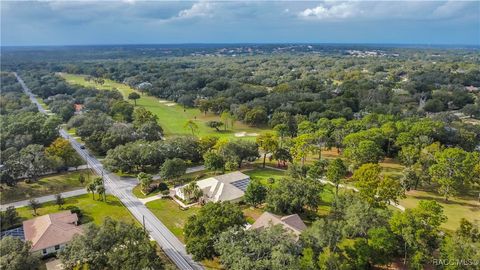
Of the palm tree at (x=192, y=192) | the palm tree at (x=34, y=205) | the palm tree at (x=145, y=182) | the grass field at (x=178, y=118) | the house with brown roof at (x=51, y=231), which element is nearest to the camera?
the house with brown roof at (x=51, y=231)

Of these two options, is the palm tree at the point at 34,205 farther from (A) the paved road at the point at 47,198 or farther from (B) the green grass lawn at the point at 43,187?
(B) the green grass lawn at the point at 43,187

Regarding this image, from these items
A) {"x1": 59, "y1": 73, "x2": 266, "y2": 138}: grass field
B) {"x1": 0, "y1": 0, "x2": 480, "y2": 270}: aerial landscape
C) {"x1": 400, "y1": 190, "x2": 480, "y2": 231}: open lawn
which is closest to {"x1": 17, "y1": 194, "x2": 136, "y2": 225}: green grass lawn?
{"x1": 0, "y1": 0, "x2": 480, "y2": 270}: aerial landscape

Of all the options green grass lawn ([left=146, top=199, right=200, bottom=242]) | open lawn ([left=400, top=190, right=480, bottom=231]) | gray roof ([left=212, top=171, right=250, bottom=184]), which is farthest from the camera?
gray roof ([left=212, top=171, right=250, bottom=184])

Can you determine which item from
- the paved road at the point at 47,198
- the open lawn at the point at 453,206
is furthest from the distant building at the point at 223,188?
the open lawn at the point at 453,206

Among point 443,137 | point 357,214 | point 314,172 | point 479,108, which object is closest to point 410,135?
point 443,137

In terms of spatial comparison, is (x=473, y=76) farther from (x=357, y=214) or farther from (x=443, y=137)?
(x=357, y=214)

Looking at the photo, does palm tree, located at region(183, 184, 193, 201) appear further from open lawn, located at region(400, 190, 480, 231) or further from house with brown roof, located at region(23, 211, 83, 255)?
open lawn, located at region(400, 190, 480, 231)
